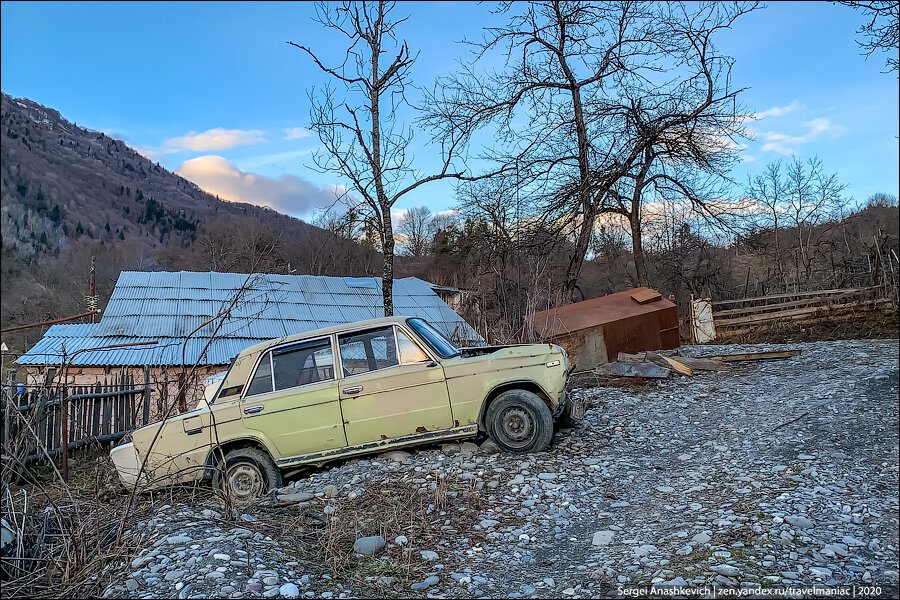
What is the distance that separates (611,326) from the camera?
12383 millimetres

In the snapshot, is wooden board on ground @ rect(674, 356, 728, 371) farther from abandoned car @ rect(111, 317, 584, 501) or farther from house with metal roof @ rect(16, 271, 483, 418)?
abandoned car @ rect(111, 317, 584, 501)

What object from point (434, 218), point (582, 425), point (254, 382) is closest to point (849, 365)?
point (582, 425)

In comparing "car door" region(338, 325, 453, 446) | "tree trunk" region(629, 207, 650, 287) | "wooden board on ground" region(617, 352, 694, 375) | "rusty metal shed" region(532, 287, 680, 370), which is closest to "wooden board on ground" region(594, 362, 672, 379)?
"wooden board on ground" region(617, 352, 694, 375)

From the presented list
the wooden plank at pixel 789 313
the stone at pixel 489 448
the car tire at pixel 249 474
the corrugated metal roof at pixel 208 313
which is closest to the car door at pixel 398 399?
the stone at pixel 489 448

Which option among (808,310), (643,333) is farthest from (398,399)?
(808,310)

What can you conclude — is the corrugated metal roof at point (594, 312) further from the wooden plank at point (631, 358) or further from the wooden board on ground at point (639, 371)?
the wooden board on ground at point (639, 371)

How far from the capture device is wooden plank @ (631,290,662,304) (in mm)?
13354

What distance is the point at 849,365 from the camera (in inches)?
392

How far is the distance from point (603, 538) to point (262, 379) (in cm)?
447

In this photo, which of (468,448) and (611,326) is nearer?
(468,448)

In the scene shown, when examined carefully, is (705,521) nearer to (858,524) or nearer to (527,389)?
(858,524)

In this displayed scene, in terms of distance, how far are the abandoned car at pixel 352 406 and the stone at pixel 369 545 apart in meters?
2.11

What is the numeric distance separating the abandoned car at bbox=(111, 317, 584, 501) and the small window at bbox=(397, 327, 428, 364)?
1 cm

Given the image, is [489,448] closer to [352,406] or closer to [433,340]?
[433,340]
